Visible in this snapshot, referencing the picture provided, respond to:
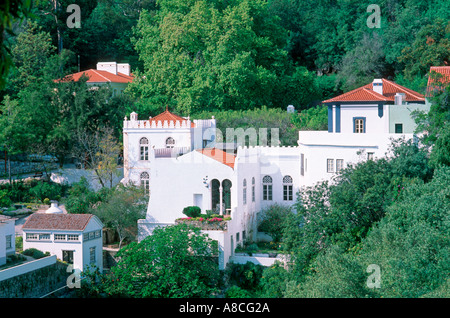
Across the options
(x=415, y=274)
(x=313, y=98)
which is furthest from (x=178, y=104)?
(x=415, y=274)

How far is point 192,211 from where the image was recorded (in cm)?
3350

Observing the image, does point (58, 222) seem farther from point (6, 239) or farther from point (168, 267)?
point (168, 267)

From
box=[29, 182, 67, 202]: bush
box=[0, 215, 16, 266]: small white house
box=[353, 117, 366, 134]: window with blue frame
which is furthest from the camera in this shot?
box=[29, 182, 67, 202]: bush

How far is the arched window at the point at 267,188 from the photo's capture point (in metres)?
36.8

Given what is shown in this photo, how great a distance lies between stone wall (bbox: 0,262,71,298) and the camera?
29750mm

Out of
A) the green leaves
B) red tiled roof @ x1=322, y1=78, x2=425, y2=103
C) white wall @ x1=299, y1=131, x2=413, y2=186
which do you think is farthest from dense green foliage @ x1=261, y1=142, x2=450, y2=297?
red tiled roof @ x1=322, y1=78, x2=425, y2=103

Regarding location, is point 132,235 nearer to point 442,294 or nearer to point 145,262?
point 145,262

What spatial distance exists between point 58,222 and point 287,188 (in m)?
11.8

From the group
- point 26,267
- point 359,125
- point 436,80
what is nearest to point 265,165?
point 359,125

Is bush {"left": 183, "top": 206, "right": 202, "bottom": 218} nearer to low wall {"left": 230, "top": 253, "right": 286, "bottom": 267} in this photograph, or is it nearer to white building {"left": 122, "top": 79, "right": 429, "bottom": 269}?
white building {"left": 122, "top": 79, "right": 429, "bottom": 269}

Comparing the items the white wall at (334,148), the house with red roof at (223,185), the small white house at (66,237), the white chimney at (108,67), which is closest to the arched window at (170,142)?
the house with red roof at (223,185)

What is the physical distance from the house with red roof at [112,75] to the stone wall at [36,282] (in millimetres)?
23182

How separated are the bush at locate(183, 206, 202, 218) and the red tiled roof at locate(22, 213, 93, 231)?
15.3ft
